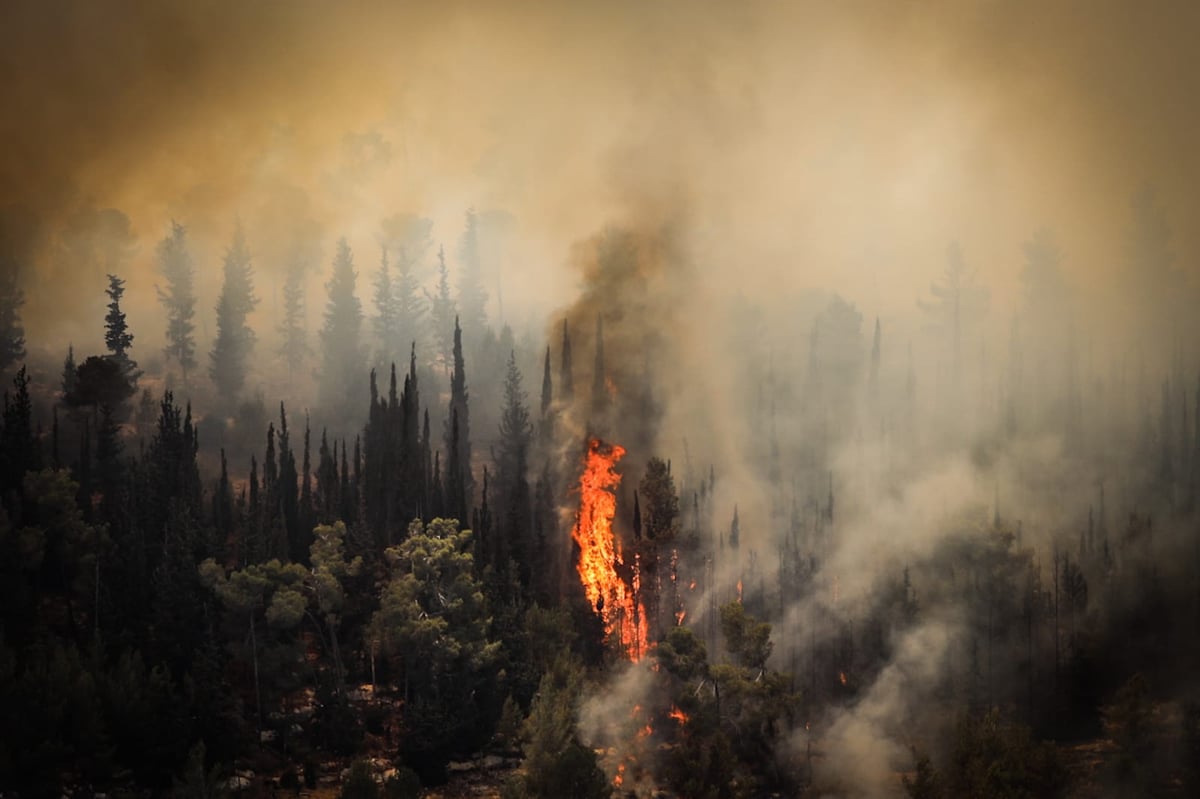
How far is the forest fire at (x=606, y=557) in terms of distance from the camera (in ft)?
369

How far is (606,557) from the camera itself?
118 meters

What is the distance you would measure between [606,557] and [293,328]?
248 ft

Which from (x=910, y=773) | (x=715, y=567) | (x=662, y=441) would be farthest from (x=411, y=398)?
(x=910, y=773)

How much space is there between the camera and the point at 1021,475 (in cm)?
11381

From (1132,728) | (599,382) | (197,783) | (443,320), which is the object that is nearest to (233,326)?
(443,320)

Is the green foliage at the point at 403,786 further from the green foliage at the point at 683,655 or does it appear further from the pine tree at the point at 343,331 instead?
the pine tree at the point at 343,331

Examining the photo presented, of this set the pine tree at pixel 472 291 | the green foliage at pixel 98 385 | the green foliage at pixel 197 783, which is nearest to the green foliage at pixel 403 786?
the green foliage at pixel 197 783

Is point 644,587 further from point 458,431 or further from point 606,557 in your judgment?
point 458,431

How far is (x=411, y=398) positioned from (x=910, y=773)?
7139cm

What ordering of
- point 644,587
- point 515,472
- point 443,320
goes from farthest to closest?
point 443,320, point 515,472, point 644,587

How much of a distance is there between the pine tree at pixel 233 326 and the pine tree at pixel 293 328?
5173 millimetres

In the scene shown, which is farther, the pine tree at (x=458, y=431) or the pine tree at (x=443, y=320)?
the pine tree at (x=443, y=320)

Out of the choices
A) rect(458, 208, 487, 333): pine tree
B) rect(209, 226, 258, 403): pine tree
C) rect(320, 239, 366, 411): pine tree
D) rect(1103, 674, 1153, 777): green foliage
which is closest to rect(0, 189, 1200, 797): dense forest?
rect(1103, 674, 1153, 777): green foliage

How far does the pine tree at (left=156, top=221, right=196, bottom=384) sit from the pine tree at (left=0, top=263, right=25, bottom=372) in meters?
19.4
